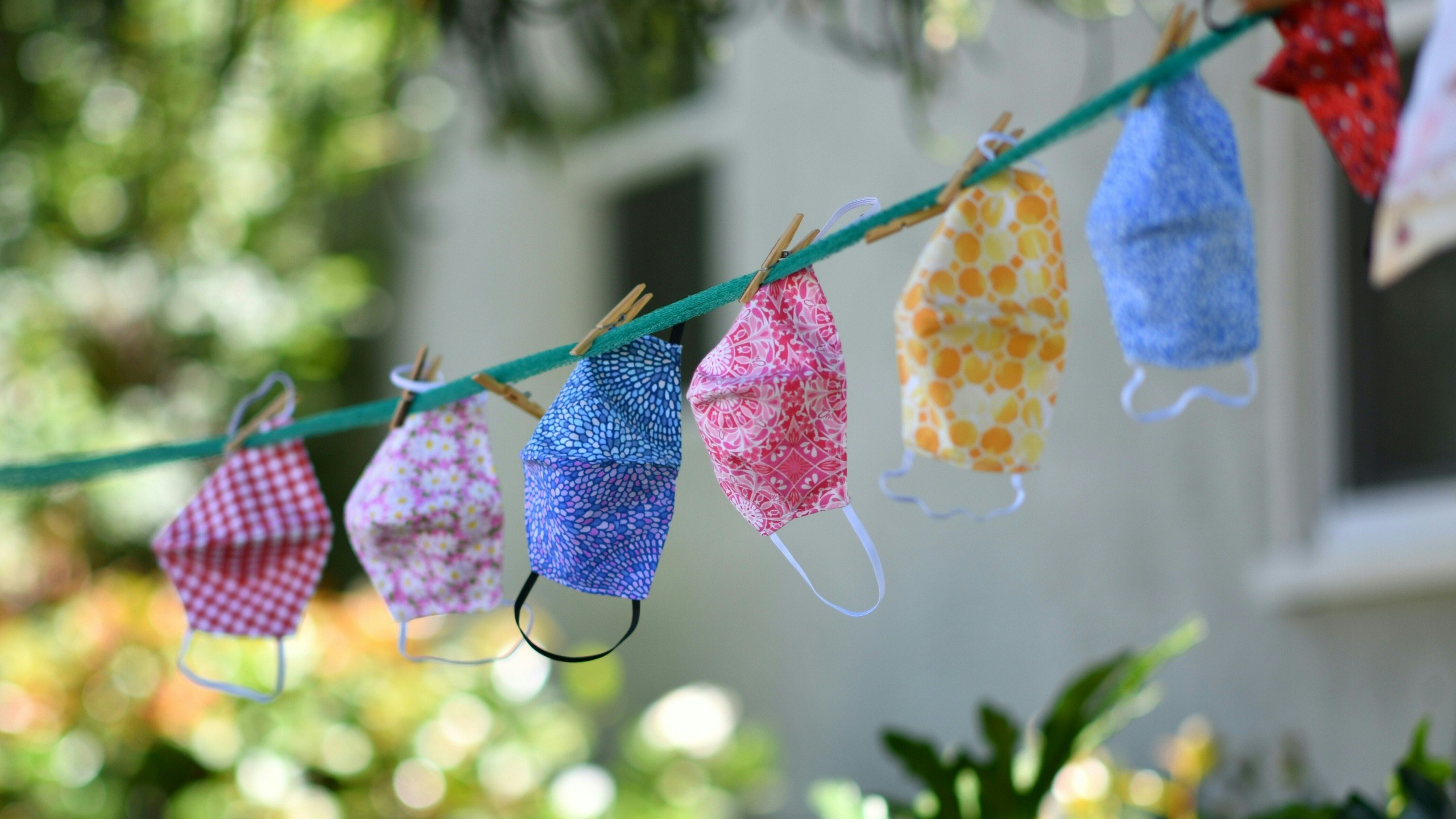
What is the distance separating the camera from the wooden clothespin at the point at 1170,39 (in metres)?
0.98

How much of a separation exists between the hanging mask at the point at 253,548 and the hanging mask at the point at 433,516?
12 cm

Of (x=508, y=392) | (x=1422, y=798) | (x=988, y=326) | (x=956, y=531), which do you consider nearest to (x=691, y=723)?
(x=956, y=531)

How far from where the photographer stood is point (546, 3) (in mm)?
3592

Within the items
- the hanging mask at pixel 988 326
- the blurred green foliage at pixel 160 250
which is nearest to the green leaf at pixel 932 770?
the hanging mask at pixel 988 326

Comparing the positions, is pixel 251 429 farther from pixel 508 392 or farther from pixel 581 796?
pixel 581 796

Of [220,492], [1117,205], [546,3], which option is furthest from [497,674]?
[1117,205]

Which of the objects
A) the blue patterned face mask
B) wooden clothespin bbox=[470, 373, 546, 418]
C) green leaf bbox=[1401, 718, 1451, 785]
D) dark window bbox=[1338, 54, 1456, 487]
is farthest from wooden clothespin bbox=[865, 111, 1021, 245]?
dark window bbox=[1338, 54, 1456, 487]

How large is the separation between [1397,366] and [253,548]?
1.98 metres

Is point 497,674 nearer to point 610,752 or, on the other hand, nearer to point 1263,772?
point 610,752

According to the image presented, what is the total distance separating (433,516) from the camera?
47.6 inches

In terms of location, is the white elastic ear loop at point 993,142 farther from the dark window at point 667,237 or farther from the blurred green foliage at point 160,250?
the blurred green foliage at point 160,250

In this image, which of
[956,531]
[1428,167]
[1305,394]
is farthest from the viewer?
[956,531]

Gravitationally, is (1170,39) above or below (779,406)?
above

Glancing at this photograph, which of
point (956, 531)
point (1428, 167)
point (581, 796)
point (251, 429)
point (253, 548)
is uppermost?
point (1428, 167)
